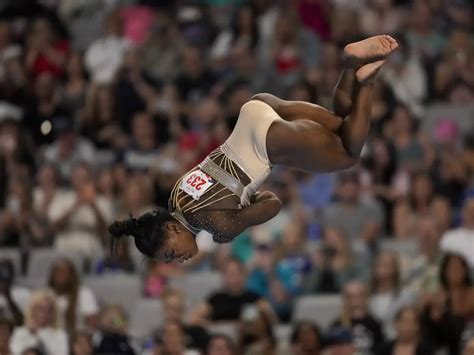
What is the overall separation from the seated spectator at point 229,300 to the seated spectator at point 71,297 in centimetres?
81

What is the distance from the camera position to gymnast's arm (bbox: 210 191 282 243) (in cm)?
744

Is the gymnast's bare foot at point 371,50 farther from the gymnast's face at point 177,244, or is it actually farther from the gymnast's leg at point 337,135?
the gymnast's face at point 177,244

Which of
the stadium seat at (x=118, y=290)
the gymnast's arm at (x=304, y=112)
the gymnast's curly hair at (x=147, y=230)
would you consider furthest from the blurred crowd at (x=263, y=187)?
the gymnast's arm at (x=304, y=112)

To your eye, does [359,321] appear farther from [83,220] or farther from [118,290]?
[83,220]

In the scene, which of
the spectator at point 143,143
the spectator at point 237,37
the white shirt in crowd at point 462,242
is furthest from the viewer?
the spectator at point 237,37

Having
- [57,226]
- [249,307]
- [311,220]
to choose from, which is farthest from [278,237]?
[57,226]

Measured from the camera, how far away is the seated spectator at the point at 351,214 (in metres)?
11.5

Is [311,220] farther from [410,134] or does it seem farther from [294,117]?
[294,117]

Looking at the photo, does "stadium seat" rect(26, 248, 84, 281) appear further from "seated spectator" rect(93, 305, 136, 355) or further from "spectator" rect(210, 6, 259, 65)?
"spectator" rect(210, 6, 259, 65)

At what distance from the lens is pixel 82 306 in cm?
1075

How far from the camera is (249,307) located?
10492mm

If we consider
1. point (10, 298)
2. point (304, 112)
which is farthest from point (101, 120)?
point (304, 112)

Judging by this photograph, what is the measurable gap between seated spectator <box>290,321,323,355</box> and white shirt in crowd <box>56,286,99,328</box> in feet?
5.67

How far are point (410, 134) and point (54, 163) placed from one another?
3267mm
